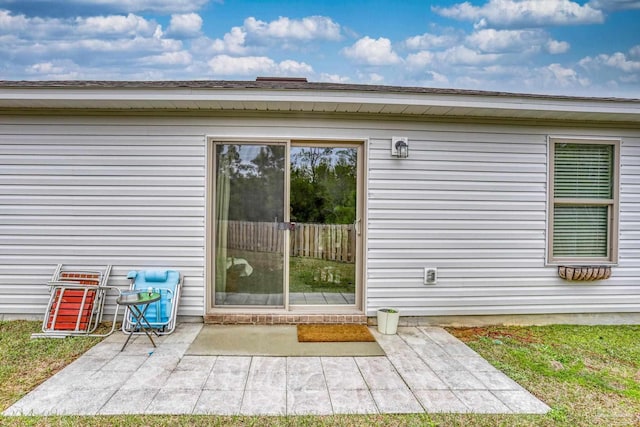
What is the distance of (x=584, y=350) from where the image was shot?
347 centimetres

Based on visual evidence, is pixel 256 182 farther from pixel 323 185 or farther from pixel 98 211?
pixel 98 211

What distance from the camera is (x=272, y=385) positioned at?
2.59 m

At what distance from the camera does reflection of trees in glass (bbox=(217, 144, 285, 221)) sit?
4086 mm

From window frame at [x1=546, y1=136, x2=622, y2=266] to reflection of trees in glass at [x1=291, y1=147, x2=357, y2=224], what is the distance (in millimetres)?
2353

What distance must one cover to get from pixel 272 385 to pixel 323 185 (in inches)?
90.4

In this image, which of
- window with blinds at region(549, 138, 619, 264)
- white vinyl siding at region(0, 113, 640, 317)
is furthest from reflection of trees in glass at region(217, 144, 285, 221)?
window with blinds at region(549, 138, 619, 264)

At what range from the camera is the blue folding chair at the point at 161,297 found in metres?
3.68

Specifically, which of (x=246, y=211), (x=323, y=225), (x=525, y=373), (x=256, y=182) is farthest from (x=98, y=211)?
(x=525, y=373)

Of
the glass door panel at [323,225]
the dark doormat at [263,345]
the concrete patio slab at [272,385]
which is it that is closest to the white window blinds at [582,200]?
the concrete patio slab at [272,385]

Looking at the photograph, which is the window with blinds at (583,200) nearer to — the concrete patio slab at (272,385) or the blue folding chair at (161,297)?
the concrete patio slab at (272,385)

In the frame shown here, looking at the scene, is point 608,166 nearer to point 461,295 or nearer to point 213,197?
point 461,295

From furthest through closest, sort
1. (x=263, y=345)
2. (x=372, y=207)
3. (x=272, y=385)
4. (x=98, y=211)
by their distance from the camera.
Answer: (x=372, y=207) < (x=98, y=211) < (x=263, y=345) < (x=272, y=385)

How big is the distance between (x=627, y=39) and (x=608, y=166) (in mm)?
9500

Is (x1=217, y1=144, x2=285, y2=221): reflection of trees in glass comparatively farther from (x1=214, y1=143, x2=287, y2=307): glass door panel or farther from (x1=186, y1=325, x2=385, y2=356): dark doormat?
(x1=186, y1=325, x2=385, y2=356): dark doormat
